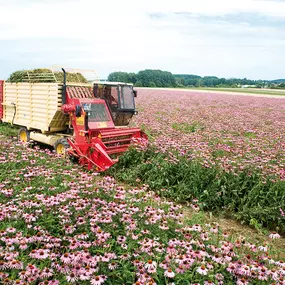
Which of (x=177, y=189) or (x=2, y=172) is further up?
(x=2, y=172)

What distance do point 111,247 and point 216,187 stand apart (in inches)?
151

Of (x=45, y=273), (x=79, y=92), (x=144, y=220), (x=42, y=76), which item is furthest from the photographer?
(x=42, y=76)

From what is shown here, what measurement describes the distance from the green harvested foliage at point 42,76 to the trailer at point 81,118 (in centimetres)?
10

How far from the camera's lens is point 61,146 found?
33.6 feet

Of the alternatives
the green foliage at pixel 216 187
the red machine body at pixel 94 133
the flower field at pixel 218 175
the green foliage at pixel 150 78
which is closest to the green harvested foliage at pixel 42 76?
the red machine body at pixel 94 133

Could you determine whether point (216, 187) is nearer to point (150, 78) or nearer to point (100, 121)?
point (100, 121)

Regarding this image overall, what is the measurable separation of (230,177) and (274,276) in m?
4.30

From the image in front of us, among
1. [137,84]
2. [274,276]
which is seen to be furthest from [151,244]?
[137,84]

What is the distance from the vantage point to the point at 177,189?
8.18 m

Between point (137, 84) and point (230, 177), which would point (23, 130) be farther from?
point (137, 84)

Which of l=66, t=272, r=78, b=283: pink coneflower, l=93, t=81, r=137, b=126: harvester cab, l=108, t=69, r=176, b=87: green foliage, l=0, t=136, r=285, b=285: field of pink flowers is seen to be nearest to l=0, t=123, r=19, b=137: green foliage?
l=93, t=81, r=137, b=126: harvester cab

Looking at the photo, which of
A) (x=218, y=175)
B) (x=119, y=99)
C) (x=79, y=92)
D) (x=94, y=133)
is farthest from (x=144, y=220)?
(x=79, y=92)

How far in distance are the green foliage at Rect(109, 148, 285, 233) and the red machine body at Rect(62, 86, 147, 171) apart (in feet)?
2.01

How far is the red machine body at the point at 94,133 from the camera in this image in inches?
356
